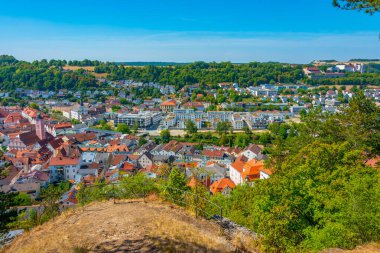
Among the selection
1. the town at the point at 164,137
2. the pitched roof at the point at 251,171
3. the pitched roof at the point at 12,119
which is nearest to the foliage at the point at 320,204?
the town at the point at 164,137

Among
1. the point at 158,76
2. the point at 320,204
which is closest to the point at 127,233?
the point at 320,204

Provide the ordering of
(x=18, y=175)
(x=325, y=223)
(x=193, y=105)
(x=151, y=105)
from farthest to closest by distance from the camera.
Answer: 1. (x=151, y=105)
2. (x=193, y=105)
3. (x=18, y=175)
4. (x=325, y=223)

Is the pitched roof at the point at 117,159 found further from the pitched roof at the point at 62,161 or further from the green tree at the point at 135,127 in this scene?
the green tree at the point at 135,127

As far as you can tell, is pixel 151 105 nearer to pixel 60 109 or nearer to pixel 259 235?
pixel 60 109

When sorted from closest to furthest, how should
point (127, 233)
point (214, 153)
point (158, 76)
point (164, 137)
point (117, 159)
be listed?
1. point (127, 233)
2. point (117, 159)
3. point (214, 153)
4. point (164, 137)
5. point (158, 76)

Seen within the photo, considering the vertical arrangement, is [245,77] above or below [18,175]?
above

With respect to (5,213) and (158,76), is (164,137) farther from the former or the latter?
(158,76)

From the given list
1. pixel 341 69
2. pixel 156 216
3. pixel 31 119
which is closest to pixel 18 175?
pixel 156 216

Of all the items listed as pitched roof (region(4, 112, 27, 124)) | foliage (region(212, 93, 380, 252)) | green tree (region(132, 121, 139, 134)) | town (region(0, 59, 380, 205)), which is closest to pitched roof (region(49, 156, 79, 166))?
town (region(0, 59, 380, 205))
